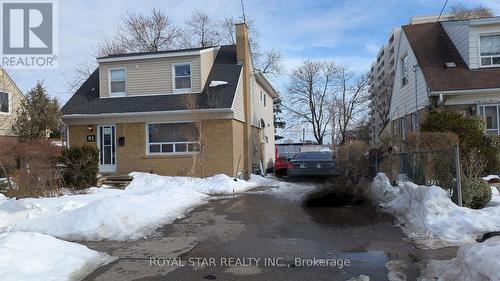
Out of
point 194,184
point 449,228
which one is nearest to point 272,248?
point 449,228

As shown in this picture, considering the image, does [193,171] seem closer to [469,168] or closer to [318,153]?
[318,153]

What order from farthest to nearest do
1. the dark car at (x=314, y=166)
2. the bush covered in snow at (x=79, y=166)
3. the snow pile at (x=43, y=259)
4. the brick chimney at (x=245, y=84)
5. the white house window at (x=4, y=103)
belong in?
the white house window at (x=4, y=103) → the brick chimney at (x=245, y=84) → the dark car at (x=314, y=166) → the bush covered in snow at (x=79, y=166) → the snow pile at (x=43, y=259)

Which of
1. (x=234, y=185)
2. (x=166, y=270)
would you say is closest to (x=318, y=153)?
(x=234, y=185)

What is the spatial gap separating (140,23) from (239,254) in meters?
40.0

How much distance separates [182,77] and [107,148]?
5021 millimetres

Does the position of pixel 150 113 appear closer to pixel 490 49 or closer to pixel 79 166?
pixel 79 166

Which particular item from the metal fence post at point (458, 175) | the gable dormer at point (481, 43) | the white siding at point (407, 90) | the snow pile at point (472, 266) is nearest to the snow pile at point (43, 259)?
the snow pile at point (472, 266)

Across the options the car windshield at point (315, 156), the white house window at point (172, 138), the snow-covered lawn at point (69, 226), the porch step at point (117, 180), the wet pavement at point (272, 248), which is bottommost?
the wet pavement at point (272, 248)

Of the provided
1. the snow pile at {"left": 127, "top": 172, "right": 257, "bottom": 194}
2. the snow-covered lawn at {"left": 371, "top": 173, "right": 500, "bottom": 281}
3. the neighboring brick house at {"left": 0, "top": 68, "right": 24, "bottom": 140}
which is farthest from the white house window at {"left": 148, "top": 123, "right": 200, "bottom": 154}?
the neighboring brick house at {"left": 0, "top": 68, "right": 24, "bottom": 140}

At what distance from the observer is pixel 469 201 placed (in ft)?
32.7

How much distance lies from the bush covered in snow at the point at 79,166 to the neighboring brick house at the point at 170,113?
184 inches

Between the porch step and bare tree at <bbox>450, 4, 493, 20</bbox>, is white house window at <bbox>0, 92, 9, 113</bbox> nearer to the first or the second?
the porch step

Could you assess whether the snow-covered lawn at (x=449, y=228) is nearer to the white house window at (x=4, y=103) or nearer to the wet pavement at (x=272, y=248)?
the wet pavement at (x=272, y=248)

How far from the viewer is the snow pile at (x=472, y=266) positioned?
4730 mm
